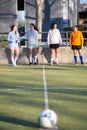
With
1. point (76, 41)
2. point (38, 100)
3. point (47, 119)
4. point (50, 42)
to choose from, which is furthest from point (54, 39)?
point (47, 119)

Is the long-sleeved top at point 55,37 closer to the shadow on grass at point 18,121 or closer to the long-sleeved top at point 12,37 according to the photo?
the long-sleeved top at point 12,37

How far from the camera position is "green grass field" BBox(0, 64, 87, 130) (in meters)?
6.66

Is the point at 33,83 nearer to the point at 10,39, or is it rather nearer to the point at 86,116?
the point at 86,116

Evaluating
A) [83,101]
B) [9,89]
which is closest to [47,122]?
[83,101]

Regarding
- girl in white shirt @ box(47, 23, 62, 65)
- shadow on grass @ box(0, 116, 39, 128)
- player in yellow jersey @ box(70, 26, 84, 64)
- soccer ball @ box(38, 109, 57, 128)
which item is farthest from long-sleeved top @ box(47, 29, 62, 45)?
soccer ball @ box(38, 109, 57, 128)

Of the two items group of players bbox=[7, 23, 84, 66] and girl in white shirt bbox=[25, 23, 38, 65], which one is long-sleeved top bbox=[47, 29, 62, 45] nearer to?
group of players bbox=[7, 23, 84, 66]

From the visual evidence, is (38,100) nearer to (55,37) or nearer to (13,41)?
(13,41)

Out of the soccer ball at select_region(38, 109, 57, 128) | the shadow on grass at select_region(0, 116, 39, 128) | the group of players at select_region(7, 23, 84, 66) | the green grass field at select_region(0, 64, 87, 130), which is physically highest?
the group of players at select_region(7, 23, 84, 66)

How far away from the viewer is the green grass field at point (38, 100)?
6.66 meters

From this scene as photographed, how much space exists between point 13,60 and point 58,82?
644 centimetres

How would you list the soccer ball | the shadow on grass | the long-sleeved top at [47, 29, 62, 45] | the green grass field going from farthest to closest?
the long-sleeved top at [47, 29, 62, 45] < the green grass field < the shadow on grass < the soccer ball

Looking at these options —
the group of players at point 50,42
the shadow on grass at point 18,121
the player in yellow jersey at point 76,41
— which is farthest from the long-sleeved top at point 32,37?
the shadow on grass at point 18,121

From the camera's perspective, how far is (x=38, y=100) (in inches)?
341

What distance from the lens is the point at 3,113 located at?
739 centimetres
